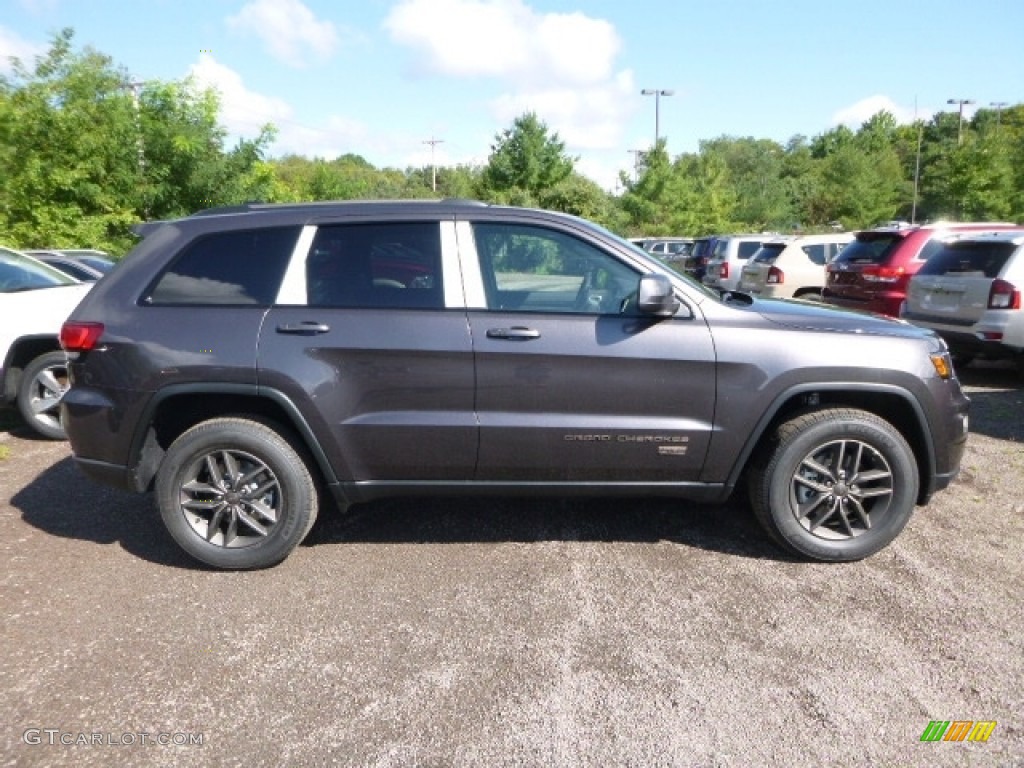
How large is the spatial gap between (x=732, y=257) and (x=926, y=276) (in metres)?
8.90

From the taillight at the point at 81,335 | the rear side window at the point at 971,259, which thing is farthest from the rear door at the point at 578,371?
the rear side window at the point at 971,259

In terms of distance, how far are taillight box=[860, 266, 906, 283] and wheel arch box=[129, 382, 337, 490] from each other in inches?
311

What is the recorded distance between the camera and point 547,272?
3771mm

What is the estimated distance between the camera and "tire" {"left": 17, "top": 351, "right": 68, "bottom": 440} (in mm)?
6047

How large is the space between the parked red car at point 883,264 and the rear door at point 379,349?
672cm

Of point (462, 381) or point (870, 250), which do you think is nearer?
point (462, 381)

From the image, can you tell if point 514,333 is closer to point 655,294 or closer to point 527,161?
point 655,294

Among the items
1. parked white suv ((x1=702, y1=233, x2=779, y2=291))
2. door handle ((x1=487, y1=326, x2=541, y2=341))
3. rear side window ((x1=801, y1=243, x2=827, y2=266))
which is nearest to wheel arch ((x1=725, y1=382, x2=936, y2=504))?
door handle ((x1=487, y1=326, x2=541, y2=341))

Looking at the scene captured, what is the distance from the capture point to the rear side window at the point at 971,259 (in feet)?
23.9

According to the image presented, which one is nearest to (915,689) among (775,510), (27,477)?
(775,510)

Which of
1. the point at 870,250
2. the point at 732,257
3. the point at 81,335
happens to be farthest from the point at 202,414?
the point at 732,257

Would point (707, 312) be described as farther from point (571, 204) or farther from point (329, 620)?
point (571, 204)

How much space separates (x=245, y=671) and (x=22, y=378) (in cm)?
446

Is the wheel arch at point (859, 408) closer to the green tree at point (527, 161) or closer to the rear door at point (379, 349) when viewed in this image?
the rear door at point (379, 349)
